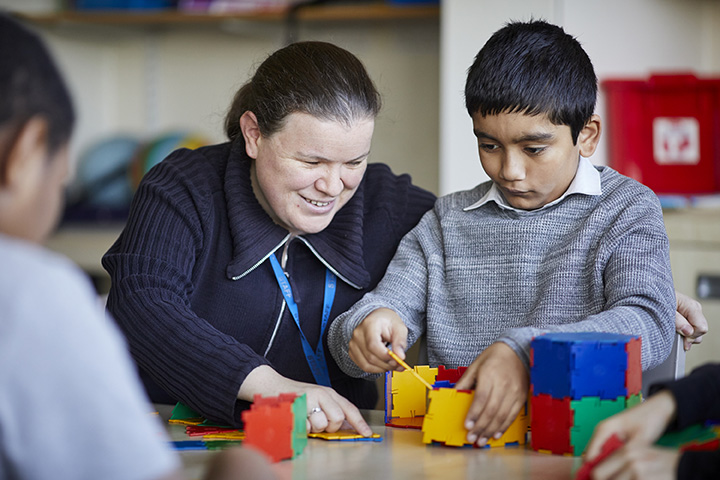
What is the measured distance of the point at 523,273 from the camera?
123 cm

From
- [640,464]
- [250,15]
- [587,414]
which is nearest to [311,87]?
[587,414]

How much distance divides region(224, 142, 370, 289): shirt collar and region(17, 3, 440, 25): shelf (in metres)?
1.88

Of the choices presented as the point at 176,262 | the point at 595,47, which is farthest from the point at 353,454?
the point at 595,47

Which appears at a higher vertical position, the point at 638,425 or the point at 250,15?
the point at 250,15

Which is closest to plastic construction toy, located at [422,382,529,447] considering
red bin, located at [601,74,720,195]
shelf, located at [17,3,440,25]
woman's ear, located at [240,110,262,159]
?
woman's ear, located at [240,110,262,159]

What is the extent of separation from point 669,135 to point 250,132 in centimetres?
181

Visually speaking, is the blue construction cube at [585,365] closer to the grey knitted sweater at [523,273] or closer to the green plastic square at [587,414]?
the green plastic square at [587,414]

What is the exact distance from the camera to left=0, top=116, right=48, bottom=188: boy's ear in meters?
0.55

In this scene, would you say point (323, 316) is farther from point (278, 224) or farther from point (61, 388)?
point (61, 388)

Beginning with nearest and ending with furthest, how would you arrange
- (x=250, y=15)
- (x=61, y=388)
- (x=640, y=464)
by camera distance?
(x=61, y=388) < (x=640, y=464) < (x=250, y=15)

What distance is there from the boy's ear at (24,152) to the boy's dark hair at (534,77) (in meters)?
0.77

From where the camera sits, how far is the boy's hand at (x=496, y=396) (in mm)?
881

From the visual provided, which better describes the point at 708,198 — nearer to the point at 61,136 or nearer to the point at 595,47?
the point at 595,47

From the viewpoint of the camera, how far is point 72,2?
3.64 metres
